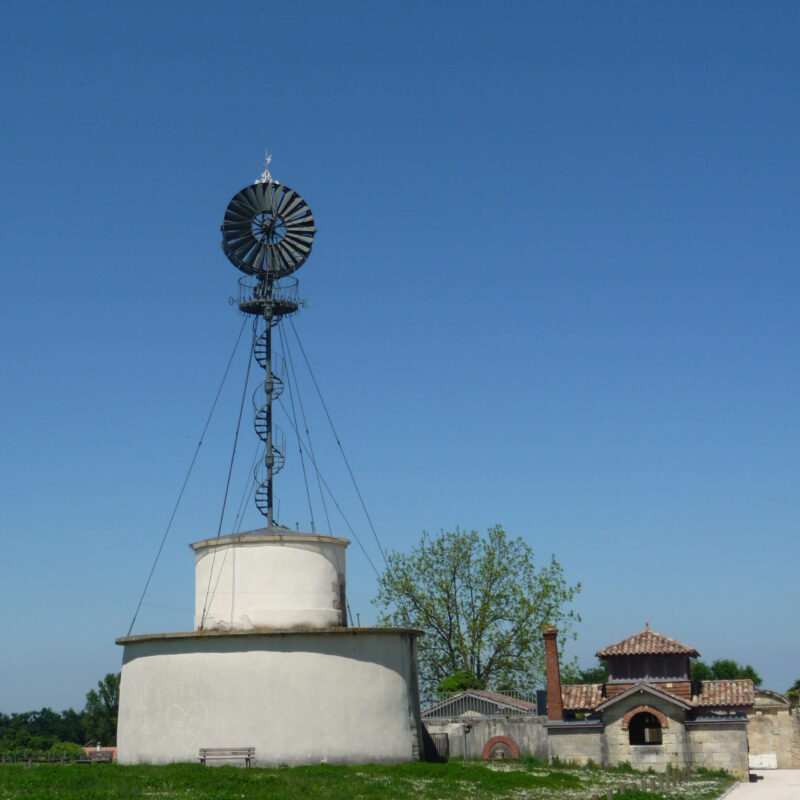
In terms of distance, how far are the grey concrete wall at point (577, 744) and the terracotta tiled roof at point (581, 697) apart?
5855mm

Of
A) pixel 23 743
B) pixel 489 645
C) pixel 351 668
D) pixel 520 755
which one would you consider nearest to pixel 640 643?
pixel 520 755

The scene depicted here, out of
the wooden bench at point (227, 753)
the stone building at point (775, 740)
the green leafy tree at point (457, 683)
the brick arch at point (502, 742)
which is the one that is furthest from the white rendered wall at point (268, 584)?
the stone building at point (775, 740)

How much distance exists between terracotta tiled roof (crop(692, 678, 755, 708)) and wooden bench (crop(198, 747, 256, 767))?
2434 centimetres

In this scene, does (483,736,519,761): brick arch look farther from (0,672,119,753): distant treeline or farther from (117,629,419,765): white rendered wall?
(0,672,119,753): distant treeline

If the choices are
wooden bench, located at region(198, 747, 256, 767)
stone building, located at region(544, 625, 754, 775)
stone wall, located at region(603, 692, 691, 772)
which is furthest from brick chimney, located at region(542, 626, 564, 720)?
wooden bench, located at region(198, 747, 256, 767)

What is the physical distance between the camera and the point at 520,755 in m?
46.4

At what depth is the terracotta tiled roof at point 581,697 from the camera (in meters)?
48.6

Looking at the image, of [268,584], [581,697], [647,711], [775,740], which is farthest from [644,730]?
[268,584]

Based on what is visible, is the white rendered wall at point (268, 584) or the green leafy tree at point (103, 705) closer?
the white rendered wall at point (268, 584)

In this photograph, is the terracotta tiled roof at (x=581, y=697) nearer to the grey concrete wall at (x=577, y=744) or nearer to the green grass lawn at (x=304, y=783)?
the grey concrete wall at (x=577, y=744)

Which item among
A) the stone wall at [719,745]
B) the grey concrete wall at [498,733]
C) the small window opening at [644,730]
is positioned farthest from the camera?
the grey concrete wall at [498,733]

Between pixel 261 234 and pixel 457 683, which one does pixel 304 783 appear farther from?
pixel 457 683

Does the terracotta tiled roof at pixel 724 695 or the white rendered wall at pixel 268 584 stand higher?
the white rendered wall at pixel 268 584

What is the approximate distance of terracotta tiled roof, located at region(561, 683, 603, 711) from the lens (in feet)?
160
